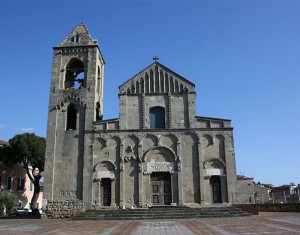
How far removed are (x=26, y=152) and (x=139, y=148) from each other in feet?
83.4

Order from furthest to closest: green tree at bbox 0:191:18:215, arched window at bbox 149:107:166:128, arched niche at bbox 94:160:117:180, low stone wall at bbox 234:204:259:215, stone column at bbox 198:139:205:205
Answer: green tree at bbox 0:191:18:215 → arched window at bbox 149:107:166:128 → arched niche at bbox 94:160:117:180 → stone column at bbox 198:139:205:205 → low stone wall at bbox 234:204:259:215

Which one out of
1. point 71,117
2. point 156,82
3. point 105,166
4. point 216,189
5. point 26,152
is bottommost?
point 216,189

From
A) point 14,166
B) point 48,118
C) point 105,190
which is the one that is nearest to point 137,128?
point 105,190

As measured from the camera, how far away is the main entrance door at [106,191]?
88.9ft

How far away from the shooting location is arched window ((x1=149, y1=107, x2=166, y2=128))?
2902cm

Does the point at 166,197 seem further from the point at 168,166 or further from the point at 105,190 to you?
the point at 105,190

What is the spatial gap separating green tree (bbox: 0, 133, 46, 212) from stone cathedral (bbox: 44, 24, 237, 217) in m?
19.8

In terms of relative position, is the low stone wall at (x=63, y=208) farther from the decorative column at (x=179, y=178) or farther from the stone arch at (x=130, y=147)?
the decorative column at (x=179, y=178)

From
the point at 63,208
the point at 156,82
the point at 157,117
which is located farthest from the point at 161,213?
the point at 156,82

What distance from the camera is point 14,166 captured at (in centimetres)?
4988

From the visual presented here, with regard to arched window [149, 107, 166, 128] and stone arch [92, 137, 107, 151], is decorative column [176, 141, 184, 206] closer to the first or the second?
arched window [149, 107, 166, 128]

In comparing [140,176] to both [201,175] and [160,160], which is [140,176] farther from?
[201,175]

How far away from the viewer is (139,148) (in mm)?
27828

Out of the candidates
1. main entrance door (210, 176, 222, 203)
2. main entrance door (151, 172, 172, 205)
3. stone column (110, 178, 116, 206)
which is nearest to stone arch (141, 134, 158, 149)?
main entrance door (151, 172, 172, 205)
